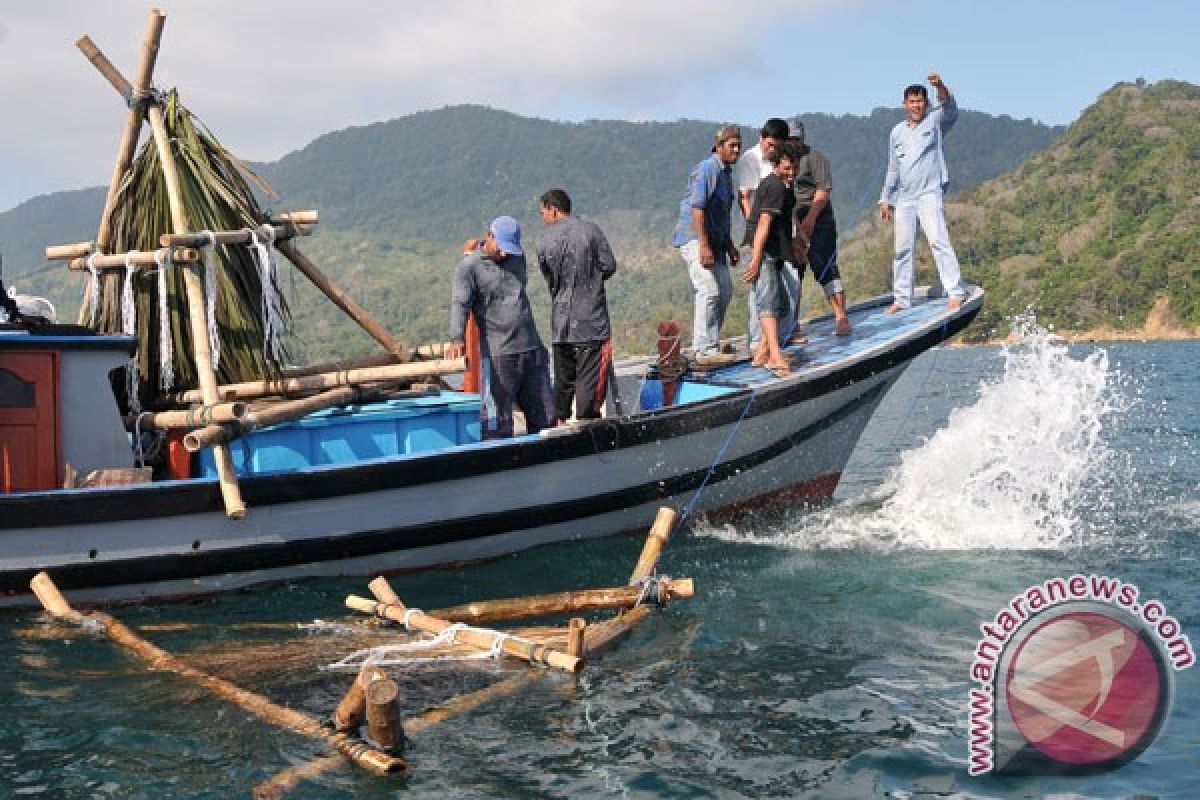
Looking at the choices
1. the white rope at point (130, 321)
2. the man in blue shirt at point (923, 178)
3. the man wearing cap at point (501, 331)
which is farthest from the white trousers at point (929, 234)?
the white rope at point (130, 321)

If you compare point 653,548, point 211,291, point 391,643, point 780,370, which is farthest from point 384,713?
point 780,370

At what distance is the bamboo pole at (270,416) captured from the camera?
903 cm

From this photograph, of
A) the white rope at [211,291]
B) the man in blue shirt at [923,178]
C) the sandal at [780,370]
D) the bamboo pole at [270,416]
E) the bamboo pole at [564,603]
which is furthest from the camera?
the man in blue shirt at [923,178]

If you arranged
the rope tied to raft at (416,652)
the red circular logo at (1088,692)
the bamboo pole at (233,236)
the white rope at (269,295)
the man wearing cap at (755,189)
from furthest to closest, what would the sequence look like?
the man wearing cap at (755,189), the white rope at (269,295), the bamboo pole at (233,236), the rope tied to raft at (416,652), the red circular logo at (1088,692)

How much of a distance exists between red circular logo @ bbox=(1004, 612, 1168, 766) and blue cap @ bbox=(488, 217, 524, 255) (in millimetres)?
5027

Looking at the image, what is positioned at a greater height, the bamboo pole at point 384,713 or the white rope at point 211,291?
the white rope at point 211,291

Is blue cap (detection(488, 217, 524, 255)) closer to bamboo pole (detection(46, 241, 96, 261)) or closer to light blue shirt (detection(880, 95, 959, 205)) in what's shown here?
bamboo pole (detection(46, 241, 96, 261))

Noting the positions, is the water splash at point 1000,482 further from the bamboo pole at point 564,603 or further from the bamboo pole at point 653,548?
the bamboo pole at point 564,603

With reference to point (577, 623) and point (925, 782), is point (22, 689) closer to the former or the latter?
point (577, 623)

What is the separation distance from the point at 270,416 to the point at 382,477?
97cm

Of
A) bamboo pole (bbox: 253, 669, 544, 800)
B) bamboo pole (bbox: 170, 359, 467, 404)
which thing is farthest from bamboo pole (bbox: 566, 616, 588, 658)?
bamboo pole (bbox: 170, 359, 467, 404)

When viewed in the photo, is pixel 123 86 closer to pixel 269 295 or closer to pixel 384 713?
pixel 269 295

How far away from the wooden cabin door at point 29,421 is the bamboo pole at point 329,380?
107cm

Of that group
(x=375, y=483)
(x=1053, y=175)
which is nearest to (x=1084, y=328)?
(x=1053, y=175)
